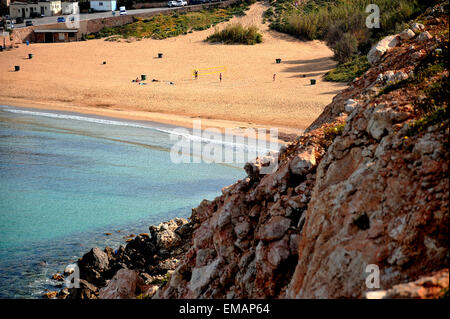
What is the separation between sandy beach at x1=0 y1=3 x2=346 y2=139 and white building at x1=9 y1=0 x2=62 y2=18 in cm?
2037

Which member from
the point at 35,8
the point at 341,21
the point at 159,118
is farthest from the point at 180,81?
the point at 35,8

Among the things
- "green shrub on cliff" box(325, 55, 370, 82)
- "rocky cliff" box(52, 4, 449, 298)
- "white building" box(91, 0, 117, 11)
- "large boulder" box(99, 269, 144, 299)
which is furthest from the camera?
"white building" box(91, 0, 117, 11)

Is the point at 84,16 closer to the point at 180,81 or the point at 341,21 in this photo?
the point at 180,81

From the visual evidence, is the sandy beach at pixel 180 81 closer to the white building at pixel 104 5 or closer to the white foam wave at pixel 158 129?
the white foam wave at pixel 158 129

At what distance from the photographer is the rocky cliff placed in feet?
14.3

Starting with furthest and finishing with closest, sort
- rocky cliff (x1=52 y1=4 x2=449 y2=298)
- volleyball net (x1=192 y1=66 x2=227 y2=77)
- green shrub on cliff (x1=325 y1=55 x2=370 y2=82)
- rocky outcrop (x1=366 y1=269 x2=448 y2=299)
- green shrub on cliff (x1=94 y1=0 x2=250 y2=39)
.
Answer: green shrub on cliff (x1=94 y1=0 x2=250 y2=39), volleyball net (x1=192 y1=66 x2=227 y2=77), green shrub on cliff (x1=325 y1=55 x2=370 y2=82), rocky cliff (x1=52 y1=4 x2=449 y2=298), rocky outcrop (x1=366 y1=269 x2=448 y2=299)

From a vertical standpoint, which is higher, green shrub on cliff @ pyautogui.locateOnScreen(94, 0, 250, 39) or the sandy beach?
green shrub on cliff @ pyautogui.locateOnScreen(94, 0, 250, 39)

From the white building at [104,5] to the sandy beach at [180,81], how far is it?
19.2m

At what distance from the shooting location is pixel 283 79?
41.9m

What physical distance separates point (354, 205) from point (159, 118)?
28472 millimetres

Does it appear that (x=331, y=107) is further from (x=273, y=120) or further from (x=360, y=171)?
(x=273, y=120)

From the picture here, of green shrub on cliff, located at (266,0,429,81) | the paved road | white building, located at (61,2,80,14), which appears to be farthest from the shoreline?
white building, located at (61,2,80,14)

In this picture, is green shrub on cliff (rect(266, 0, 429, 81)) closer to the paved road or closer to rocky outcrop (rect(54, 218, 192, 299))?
the paved road

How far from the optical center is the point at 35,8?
75500 mm
